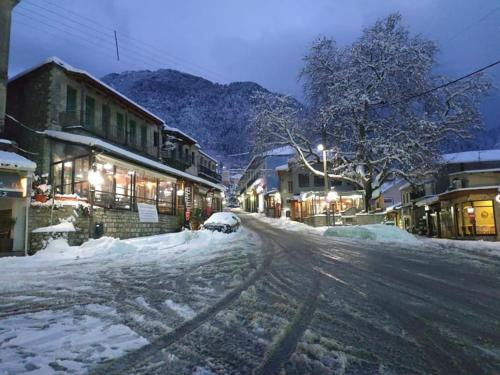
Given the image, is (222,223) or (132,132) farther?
(132,132)

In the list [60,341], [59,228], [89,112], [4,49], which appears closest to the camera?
[60,341]

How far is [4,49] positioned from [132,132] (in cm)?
1033

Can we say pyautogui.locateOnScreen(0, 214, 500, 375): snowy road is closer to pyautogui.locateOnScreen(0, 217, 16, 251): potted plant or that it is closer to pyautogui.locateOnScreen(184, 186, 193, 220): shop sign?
pyautogui.locateOnScreen(0, 217, 16, 251): potted plant

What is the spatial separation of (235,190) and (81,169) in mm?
100186

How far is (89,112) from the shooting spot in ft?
71.4

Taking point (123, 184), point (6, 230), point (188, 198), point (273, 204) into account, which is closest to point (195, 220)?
point (188, 198)

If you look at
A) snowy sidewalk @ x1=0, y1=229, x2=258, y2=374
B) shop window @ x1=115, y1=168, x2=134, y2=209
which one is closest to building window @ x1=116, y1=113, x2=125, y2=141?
shop window @ x1=115, y1=168, x2=134, y2=209

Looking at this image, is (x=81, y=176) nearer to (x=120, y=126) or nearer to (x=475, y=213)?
(x=120, y=126)

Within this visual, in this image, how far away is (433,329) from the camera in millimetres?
4141

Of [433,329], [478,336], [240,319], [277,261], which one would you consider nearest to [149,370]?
[240,319]

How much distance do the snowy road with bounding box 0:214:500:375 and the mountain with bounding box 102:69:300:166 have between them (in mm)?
112310

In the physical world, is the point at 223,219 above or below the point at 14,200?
below

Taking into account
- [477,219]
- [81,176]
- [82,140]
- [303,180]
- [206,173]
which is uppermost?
[206,173]

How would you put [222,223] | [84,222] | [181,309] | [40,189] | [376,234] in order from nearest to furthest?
[181,309]
[84,222]
[40,189]
[376,234]
[222,223]
